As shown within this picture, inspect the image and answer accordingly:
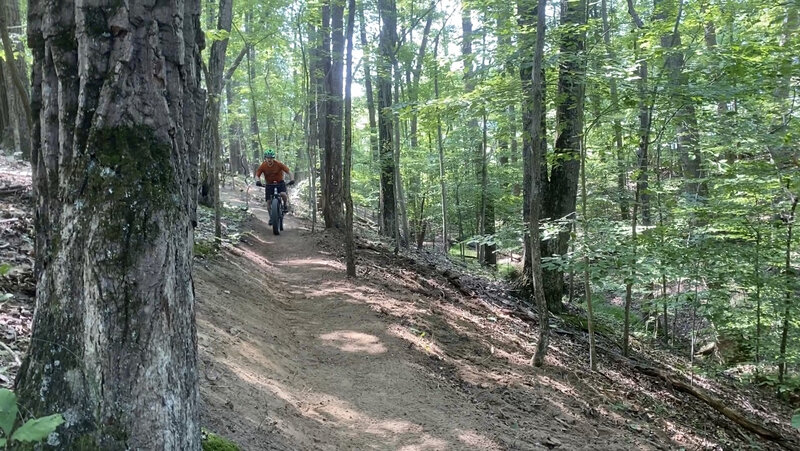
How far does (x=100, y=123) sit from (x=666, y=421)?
6778 mm

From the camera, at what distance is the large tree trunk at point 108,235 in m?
1.85

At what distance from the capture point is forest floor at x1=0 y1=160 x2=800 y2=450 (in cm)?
414

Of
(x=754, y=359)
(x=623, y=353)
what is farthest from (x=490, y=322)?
(x=754, y=359)

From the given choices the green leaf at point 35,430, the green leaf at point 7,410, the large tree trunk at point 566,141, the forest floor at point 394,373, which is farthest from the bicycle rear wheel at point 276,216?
the green leaf at point 35,430

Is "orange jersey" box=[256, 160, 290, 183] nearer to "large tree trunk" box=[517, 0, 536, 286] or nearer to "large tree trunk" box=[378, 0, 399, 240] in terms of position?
"large tree trunk" box=[378, 0, 399, 240]

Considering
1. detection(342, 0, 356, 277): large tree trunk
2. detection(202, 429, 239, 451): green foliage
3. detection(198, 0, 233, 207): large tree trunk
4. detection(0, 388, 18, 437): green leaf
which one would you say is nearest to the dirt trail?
detection(202, 429, 239, 451): green foliage

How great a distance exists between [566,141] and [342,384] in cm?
534

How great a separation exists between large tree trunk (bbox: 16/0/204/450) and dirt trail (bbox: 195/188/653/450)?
158cm

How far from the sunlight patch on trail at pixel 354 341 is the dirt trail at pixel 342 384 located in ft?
0.04

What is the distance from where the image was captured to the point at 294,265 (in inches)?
381

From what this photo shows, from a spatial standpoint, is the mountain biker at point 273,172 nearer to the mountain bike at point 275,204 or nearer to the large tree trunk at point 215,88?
the mountain bike at point 275,204

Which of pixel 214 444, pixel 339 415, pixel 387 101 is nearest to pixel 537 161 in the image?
pixel 339 415

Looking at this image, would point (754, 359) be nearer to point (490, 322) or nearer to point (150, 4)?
point (490, 322)

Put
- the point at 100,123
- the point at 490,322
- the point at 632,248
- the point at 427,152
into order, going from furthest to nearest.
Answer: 1. the point at 427,152
2. the point at 490,322
3. the point at 632,248
4. the point at 100,123
